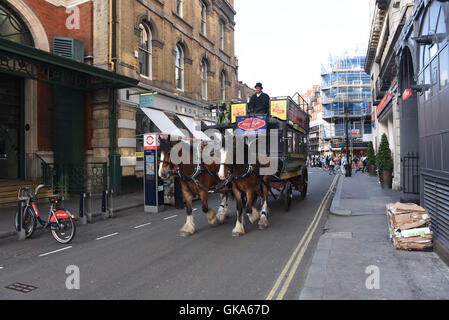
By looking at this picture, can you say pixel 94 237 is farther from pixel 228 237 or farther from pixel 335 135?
pixel 335 135

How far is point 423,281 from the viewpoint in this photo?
424 cm

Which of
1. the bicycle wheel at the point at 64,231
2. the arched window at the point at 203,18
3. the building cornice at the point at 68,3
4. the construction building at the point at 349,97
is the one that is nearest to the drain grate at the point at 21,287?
the bicycle wheel at the point at 64,231

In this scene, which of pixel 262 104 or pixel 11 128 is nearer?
pixel 262 104

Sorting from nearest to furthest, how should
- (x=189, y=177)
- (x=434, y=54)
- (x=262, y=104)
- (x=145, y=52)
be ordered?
(x=434, y=54) < (x=189, y=177) < (x=262, y=104) < (x=145, y=52)

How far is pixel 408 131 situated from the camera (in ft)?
31.8

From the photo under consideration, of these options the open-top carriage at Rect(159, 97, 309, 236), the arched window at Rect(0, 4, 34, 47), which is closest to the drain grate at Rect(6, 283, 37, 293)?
the open-top carriage at Rect(159, 97, 309, 236)

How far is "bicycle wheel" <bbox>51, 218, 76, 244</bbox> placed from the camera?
6.64 m

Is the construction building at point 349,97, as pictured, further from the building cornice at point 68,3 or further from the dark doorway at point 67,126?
the dark doorway at point 67,126

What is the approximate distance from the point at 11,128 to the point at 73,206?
222 inches

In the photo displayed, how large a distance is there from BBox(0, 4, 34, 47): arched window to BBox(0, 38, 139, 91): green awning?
1.20m

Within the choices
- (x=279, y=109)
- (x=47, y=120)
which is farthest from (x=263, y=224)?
(x=47, y=120)

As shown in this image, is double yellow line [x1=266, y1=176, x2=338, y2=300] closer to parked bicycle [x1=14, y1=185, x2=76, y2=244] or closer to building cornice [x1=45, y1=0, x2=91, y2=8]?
parked bicycle [x1=14, y1=185, x2=76, y2=244]

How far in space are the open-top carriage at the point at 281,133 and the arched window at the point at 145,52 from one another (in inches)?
348

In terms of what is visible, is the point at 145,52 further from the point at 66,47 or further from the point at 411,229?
the point at 411,229
